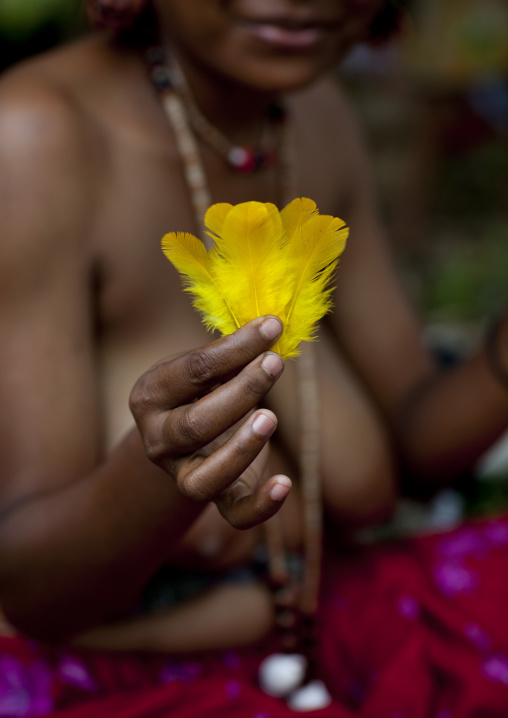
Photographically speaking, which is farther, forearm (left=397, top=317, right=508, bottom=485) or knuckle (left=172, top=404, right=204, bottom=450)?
forearm (left=397, top=317, right=508, bottom=485)

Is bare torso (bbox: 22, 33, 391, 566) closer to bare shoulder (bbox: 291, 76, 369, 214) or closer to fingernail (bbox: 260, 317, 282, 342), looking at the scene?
bare shoulder (bbox: 291, 76, 369, 214)

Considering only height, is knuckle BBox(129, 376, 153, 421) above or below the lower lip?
below

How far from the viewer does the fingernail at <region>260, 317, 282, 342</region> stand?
1.95 ft

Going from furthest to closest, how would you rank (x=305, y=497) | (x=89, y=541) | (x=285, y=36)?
(x=305, y=497) < (x=285, y=36) < (x=89, y=541)

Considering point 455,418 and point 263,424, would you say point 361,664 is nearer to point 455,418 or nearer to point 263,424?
point 455,418

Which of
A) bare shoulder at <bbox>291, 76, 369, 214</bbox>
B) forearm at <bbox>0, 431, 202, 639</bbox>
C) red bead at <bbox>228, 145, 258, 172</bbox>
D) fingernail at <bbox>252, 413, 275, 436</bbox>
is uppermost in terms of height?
red bead at <bbox>228, 145, 258, 172</bbox>

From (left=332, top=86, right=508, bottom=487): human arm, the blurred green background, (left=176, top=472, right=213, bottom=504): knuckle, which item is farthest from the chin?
Result: the blurred green background

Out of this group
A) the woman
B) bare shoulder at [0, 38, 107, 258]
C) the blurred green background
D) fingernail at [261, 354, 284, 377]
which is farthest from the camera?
the blurred green background

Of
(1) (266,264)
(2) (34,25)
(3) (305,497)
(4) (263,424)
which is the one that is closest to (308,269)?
(1) (266,264)

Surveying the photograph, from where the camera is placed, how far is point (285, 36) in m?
1.01

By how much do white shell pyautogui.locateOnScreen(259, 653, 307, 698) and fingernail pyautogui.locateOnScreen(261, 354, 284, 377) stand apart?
0.78m

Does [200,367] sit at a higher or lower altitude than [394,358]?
higher

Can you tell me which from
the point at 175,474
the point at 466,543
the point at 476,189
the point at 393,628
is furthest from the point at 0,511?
the point at 476,189

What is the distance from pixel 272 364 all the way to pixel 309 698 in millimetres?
808
